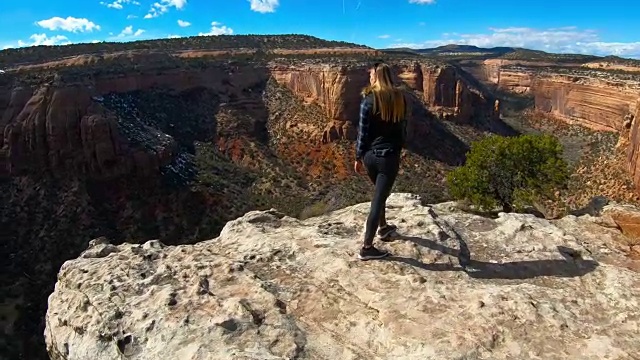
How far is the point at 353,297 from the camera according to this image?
22.8ft

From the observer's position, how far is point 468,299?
674cm

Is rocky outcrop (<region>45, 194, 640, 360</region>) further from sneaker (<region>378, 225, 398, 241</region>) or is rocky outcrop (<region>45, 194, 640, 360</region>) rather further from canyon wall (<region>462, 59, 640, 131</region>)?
canyon wall (<region>462, 59, 640, 131</region>)

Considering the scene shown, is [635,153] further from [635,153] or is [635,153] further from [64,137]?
[64,137]

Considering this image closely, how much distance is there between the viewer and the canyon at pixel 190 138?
3447 cm

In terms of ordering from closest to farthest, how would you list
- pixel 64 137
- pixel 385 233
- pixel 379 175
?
pixel 379 175 < pixel 385 233 < pixel 64 137

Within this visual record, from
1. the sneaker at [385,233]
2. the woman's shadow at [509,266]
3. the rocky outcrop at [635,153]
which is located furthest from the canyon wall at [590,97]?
the sneaker at [385,233]

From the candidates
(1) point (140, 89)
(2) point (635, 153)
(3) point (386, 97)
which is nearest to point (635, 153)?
(2) point (635, 153)

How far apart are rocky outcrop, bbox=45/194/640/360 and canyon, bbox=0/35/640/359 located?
891 inches

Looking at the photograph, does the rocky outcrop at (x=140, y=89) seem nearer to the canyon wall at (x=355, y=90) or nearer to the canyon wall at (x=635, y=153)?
the canyon wall at (x=355, y=90)

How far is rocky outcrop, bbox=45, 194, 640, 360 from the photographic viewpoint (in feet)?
19.8

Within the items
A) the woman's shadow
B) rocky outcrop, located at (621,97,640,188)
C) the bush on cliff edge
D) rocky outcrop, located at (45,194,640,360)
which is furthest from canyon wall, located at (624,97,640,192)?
rocky outcrop, located at (45,194,640,360)

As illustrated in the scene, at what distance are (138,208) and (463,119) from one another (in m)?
47.0

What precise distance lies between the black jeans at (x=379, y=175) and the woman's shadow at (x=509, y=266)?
1.85 feet

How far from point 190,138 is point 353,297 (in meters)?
50.7
